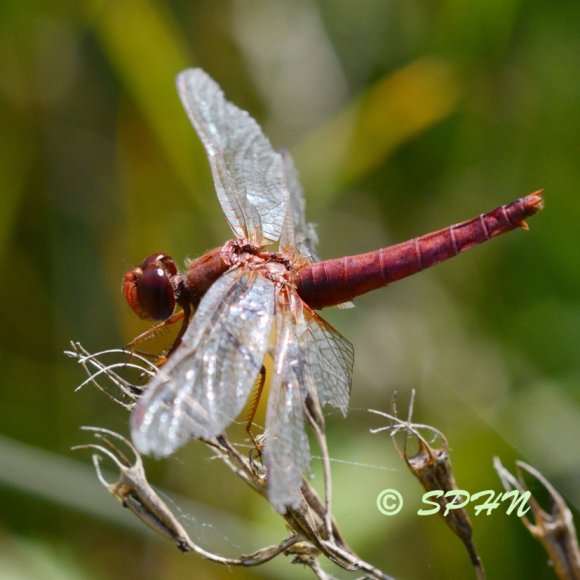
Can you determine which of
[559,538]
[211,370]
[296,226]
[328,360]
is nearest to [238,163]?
[296,226]

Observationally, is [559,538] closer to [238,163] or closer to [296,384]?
[296,384]

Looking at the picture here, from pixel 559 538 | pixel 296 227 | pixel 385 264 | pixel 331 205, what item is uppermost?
pixel 331 205

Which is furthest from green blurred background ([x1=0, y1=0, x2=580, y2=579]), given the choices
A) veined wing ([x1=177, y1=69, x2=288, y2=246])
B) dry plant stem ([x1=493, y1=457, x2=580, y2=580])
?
dry plant stem ([x1=493, y1=457, x2=580, y2=580])

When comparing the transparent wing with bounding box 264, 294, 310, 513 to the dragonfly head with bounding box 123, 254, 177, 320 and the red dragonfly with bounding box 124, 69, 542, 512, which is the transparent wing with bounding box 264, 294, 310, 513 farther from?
the dragonfly head with bounding box 123, 254, 177, 320

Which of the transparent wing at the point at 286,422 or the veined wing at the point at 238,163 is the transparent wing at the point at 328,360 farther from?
the veined wing at the point at 238,163

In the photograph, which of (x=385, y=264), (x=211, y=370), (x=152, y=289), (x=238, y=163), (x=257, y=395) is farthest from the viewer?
(x=238, y=163)

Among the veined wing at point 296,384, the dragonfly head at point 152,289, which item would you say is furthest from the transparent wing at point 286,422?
the dragonfly head at point 152,289
